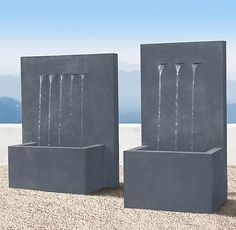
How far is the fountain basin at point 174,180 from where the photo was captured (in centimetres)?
660

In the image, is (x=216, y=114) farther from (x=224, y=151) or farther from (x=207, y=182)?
(x=207, y=182)

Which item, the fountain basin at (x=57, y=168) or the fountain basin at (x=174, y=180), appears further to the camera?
the fountain basin at (x=57, y=168)

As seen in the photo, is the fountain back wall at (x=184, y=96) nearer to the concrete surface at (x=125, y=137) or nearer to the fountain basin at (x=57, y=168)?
the fountain basin at (x=57, y=168)

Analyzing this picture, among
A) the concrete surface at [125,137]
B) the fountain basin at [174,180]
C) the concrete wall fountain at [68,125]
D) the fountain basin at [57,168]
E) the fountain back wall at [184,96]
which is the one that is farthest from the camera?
the concrete surface at [125,137]

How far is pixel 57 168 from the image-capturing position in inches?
314

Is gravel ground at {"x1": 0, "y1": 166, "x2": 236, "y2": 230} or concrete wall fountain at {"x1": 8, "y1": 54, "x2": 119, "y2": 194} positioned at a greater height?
concrete wall fountain at {"x1": 8, "y1": 54, "x2": 119, "y2": 194}

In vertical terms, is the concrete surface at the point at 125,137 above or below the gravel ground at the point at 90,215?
above

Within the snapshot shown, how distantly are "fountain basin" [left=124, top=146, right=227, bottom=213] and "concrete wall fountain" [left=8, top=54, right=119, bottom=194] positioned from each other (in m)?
1.10

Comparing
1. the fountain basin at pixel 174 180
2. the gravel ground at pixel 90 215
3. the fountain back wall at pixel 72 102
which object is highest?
the fountain back wall at pixel 72 102

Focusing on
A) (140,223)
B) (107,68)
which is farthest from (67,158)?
(140,223)

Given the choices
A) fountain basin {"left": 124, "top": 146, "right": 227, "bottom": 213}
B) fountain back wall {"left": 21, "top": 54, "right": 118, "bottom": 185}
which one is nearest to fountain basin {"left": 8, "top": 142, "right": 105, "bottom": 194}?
fountain back wall {"left": 21, "top": 54, "right": 118, "bottom": 185}

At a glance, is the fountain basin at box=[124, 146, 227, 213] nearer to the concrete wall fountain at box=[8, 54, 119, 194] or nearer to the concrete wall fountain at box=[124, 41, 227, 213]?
the concrete wall fountain at box=[124, 41, 227, 213]

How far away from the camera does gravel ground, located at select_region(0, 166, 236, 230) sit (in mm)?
6215

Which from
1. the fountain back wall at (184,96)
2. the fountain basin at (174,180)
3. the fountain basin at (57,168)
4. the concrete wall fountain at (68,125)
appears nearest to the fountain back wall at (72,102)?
the concrete wall fountain at (68,125)
